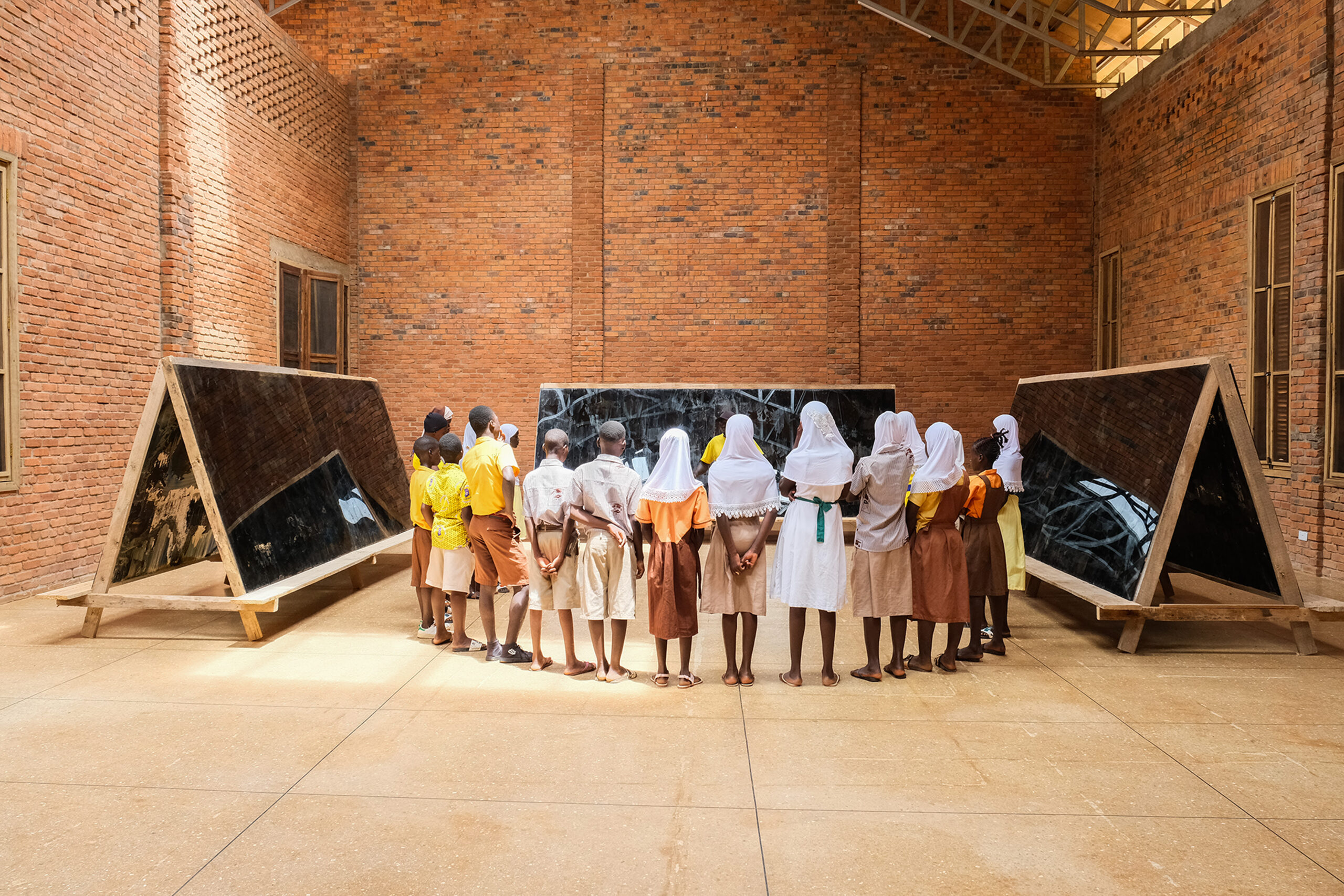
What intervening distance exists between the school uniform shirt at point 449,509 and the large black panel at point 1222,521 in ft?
15.7

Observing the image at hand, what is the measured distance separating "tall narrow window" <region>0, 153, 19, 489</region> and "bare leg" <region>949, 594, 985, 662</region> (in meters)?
7.69

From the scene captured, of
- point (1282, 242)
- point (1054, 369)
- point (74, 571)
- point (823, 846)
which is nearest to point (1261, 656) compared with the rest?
point (823, 846)

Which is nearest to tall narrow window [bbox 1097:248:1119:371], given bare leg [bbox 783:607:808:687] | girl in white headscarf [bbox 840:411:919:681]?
girl in white headscarf [bbox 840:411:919:681]

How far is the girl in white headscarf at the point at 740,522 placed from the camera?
472 centimetres

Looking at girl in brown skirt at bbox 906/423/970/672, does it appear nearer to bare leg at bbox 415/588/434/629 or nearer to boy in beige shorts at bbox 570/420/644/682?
boy in beige shorts at bbox 570/420/644/682

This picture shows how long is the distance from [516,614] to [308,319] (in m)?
8.12

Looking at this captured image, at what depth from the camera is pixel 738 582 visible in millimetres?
4812

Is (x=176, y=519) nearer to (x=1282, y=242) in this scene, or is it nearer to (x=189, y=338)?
(x=189, y=338)

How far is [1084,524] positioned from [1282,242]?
4705 mm

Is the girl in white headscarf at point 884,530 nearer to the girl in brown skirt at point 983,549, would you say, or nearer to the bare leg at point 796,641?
the bare leg at point 796,641

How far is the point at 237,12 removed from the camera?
9820 mm

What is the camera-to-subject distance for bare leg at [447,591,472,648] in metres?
5.61

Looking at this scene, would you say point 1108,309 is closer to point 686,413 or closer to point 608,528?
point 686,413

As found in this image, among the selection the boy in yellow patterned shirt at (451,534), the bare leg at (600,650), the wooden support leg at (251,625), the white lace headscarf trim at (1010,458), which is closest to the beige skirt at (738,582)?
the bare leg at (600,650)
